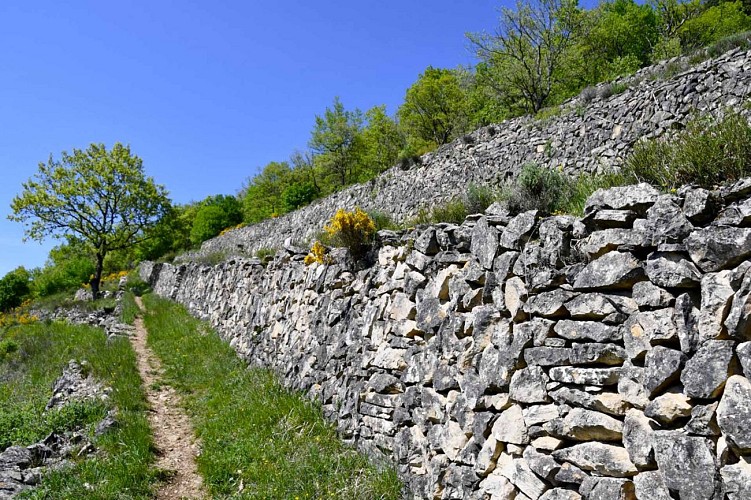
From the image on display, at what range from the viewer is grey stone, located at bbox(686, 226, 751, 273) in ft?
9.41

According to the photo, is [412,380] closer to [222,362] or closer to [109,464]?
[109,464]

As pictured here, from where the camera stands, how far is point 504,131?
14.1 m

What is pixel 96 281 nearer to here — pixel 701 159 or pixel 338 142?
pixel 338 142

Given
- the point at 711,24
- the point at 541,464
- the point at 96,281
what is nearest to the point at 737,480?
the point at 541,464

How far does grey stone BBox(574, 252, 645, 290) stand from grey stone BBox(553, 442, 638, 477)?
3.67ft

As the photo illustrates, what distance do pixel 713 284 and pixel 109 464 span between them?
6.60 m

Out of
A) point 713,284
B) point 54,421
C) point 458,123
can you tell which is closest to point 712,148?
point 713,284

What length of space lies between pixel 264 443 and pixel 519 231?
4260 millimetres

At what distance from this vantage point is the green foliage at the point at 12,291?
3400 centimetres

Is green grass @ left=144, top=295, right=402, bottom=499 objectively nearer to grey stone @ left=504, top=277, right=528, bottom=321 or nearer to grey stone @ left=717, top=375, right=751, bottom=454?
grey stone @ left=504, top=277, right=528, bottom=321

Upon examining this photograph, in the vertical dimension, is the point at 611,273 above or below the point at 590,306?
above

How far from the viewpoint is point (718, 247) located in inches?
117

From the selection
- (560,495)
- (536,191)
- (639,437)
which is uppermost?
(536,191)

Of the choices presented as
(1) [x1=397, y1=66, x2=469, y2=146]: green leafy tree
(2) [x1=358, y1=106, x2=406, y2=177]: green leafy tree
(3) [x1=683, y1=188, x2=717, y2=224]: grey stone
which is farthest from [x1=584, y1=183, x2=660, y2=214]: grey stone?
(2) [x1=358, y1=106, x2=406, y2=177]: green leafy tree
